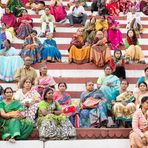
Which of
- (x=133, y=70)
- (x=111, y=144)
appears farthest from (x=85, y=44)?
(x=111, y=144)

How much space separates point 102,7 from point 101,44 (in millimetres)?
3362

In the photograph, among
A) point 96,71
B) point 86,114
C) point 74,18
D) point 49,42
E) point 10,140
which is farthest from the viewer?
point 74,18

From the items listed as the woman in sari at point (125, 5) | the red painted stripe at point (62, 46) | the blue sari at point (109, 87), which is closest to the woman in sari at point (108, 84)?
the blue sari at point (109, 87)

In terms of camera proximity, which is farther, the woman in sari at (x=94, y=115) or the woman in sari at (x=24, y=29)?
the woman in sari at (x=24, y=29)

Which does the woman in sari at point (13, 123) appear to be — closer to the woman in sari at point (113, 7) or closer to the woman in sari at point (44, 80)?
the woman in sari at point (44, 80)

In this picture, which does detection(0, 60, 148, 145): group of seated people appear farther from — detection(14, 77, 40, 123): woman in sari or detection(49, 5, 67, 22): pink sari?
detection(49, 5, 67, 22): pink sari

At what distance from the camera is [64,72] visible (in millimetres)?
11961

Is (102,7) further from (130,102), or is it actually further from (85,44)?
(130,102)

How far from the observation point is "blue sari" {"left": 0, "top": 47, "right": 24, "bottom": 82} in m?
11.6

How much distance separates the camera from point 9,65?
11.6 meters

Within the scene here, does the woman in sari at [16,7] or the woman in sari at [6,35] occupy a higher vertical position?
the woman in sari at [16,7]

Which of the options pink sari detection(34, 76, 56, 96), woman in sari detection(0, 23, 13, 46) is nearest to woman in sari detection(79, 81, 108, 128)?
pink sari detection(34, 76, 56, 96)

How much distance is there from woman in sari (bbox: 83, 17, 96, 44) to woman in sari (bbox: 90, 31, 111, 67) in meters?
0.59

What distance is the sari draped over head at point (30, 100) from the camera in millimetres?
9125
